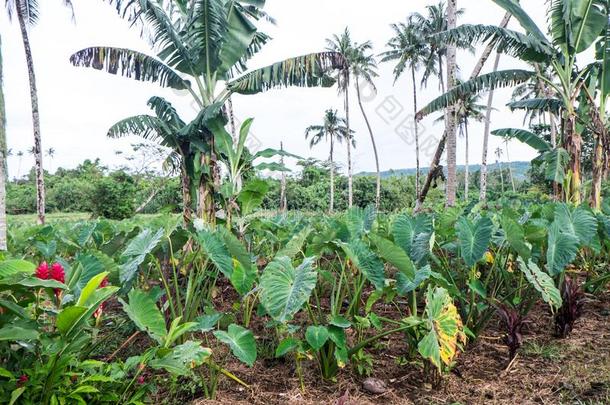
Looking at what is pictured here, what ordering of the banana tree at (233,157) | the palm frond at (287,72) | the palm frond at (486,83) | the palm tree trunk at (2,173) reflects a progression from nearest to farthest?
the palm tree trunk at (2,173) < the banana tree at (233,157) < the palm frond at (287,72) < the palm frond at (486,83)

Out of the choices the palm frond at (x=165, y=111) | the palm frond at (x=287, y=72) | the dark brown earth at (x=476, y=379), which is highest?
the palm frond at (x=287, y=72)

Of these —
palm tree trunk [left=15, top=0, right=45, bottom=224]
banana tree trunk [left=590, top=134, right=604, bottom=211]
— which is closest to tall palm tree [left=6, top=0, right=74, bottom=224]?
palm tree trunk [left=15, top=0, right=45, bottom=224]

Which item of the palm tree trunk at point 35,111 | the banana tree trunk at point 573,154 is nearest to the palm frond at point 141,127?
the banana tree trunk at point 573,154

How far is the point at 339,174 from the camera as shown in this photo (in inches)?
1462

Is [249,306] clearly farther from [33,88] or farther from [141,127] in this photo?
[33,88]

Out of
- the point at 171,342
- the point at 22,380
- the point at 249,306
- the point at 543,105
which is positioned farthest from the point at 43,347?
the point at 543,105

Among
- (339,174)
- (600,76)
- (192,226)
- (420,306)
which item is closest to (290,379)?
(192,226)

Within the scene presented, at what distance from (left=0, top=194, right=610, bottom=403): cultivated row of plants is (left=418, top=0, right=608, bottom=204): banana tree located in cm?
305

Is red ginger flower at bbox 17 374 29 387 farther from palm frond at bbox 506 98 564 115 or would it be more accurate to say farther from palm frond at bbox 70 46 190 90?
palm frond at bbox 506 98 564 115

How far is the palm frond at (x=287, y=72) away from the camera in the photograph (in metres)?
5.34

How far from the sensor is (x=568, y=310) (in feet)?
9.78

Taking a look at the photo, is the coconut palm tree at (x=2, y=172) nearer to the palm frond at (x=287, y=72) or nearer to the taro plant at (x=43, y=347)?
the taro plant at (x=43, y=347)

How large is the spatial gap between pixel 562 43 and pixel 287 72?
407 centimetres

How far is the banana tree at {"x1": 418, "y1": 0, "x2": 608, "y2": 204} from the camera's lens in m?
5.99
